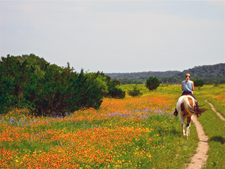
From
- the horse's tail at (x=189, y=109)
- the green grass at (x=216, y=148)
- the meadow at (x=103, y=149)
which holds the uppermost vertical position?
the horse's tail at (x=189, y=109)

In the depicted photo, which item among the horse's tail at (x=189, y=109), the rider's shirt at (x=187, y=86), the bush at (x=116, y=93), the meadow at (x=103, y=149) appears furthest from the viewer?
the bush at (x=116, y=93)

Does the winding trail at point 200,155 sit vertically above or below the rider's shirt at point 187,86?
below

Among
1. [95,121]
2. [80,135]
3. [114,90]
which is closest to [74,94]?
[95,121]

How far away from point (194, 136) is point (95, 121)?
20.3 feet

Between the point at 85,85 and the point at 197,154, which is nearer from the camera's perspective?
the point at 197,154

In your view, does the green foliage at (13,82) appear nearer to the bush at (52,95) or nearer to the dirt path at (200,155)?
the bush at (52,95)

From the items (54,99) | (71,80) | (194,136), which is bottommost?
(194,136)

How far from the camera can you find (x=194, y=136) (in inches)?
484

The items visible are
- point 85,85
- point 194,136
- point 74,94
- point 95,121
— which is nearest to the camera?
point 194,136

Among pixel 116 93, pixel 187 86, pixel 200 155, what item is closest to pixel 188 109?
pixel 187 86

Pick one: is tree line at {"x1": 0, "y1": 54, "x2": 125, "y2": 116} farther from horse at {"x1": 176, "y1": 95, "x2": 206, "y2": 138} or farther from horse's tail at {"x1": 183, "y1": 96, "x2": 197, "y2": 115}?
horse's tail at {"x1": 183, "y1": 96, "x2": 197, "y2": 115}

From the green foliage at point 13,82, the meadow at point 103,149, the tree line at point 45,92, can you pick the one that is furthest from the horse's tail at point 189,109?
the green foliage at point 13,82

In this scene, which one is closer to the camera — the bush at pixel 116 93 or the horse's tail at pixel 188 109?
the horse's tail at pixel 188 109

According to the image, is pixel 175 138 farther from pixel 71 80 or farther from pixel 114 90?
pixel 114 90
